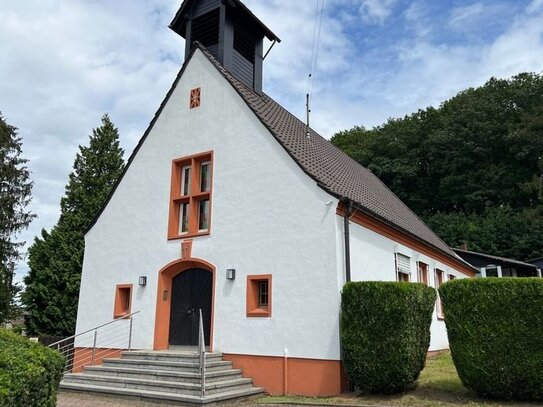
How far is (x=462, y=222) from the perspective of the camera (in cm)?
3894

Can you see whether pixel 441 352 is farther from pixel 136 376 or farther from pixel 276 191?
pixel 136 376

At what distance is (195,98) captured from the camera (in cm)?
1398

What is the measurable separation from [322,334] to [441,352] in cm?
716

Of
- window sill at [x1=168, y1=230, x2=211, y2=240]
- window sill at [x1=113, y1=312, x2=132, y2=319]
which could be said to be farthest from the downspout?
window sill at [x1=113, y1=312, x2=132, y2=319]

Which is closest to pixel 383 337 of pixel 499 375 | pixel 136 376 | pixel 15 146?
pixel 499 375

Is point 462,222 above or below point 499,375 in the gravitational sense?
above

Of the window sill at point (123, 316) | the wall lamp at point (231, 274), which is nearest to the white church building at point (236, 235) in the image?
the wall lamp at point (231, 274)

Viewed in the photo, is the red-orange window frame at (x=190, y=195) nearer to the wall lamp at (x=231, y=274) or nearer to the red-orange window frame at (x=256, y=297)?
the wall lamp at (x=231, y=274)

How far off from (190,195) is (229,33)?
18.9 feet

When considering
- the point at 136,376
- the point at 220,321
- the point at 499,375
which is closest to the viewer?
the point at 499,375

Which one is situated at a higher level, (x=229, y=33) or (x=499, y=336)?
(x=229, y=33)

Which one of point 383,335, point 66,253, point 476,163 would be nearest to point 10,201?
point 66,253

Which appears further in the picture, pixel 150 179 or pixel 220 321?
pixel 150 179

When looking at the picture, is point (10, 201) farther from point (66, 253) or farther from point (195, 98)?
point (195, 98)
